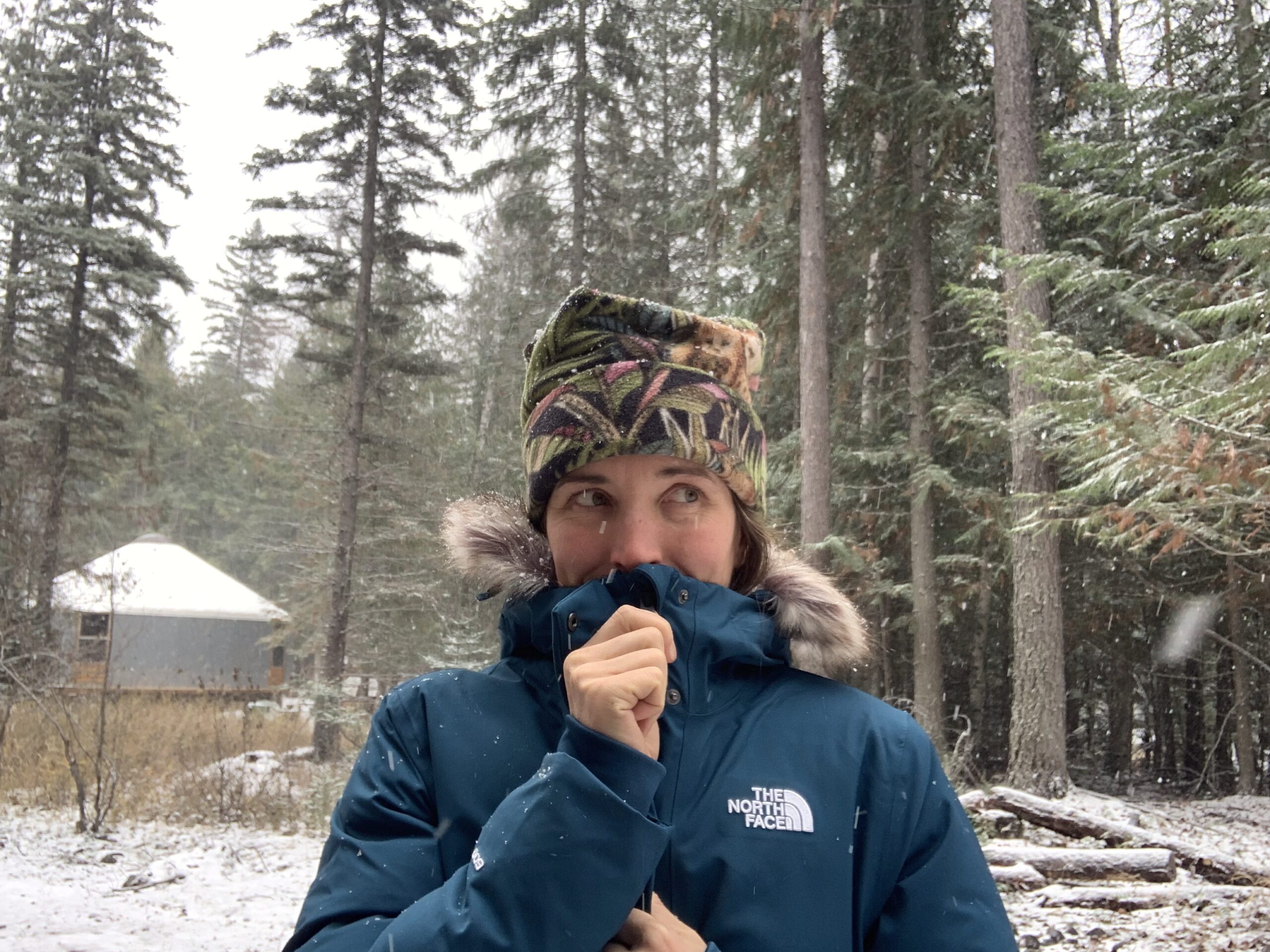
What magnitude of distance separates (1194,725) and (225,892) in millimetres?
16287

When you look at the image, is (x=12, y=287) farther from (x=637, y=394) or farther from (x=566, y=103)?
(x=637, y=394)

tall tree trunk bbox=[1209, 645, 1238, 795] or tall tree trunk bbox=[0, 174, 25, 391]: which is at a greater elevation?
tall tree trunk bbox=[0, 174, 25, 391]

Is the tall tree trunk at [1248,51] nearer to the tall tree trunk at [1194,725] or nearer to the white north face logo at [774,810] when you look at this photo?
the tall tree trunk at [1194,725]

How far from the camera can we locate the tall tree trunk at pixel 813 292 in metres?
12.4

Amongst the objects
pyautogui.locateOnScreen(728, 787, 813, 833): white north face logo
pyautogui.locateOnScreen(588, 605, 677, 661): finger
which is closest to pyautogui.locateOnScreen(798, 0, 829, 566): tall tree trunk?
pyautogui.locateOnScreen(728, 787, 813, 833): white north face logo

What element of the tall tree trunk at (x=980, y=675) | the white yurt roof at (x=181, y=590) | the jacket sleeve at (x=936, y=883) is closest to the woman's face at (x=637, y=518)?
the jacket sleeve at (x=936, y=883)

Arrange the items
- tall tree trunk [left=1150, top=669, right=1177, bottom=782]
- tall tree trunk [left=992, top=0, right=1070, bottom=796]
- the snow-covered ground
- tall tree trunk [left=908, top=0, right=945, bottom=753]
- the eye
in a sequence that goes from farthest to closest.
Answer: tall tree trunk [left=1150, top=669, right=1177, bottom=782], tall tree trunk [left=908, top=0, right=945, bottom=753], tall tree trunk [left=992, top=0, right=1070, bottom=796], the snow-covered ground, the eye

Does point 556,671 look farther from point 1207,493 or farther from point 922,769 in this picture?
point 1207,493

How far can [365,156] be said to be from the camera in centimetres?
1833

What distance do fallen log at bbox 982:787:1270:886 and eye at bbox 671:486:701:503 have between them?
6.94 meters

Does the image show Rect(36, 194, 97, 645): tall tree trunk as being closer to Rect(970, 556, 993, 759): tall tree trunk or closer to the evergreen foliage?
the evergreen foliage

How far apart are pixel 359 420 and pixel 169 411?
66.9 feet

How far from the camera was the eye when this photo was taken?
163 centimetres

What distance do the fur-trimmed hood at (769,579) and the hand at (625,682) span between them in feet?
1.29
